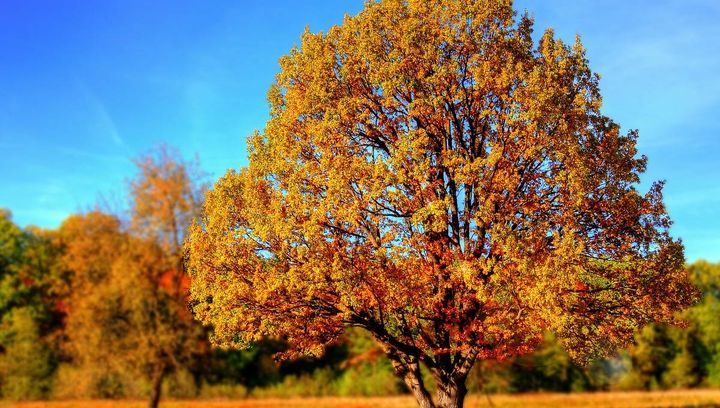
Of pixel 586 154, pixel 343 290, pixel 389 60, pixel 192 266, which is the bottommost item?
pixel 343 290

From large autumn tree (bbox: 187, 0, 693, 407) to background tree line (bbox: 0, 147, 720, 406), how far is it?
438 inches

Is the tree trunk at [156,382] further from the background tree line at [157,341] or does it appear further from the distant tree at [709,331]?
the distant tree at [709,331]

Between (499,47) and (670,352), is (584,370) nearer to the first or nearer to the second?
(670,352)

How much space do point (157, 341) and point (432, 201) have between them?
26.5 metres

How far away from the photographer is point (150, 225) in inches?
1575

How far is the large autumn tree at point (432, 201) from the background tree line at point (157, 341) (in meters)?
11.1

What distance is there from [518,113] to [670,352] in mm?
60199

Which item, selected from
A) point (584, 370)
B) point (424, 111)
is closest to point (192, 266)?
point (424, 111)

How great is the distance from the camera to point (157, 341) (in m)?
38.8

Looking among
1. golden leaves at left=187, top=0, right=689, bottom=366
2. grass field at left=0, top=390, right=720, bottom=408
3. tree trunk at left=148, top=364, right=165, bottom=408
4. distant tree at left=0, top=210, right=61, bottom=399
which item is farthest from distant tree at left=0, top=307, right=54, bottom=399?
golden leaves at left=187, top=0, right=689, bottom=366

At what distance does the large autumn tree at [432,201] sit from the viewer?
757 inches

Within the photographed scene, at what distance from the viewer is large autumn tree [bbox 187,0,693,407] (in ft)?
63.1

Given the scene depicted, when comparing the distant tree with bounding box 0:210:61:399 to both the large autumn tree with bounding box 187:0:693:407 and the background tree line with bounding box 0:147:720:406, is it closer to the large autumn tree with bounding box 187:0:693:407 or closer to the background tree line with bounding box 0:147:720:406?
the background tree line with bounding box 0:147:720:406

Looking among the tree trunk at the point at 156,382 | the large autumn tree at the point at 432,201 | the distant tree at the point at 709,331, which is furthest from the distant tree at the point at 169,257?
the distant tree at the point at 709,331
